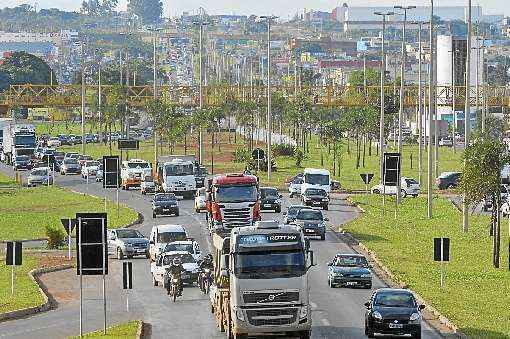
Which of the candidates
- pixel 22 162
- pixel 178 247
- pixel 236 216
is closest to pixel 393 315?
pixel 178 247

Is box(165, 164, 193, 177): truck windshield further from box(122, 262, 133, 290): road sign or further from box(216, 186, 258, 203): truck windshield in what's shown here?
box(122, 262, 133, 290): road sign

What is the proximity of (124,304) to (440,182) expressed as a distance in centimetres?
6821

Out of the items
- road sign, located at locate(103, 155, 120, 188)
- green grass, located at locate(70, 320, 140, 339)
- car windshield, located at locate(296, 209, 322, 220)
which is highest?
road sign, located at locate(103, 155, 120, 188)

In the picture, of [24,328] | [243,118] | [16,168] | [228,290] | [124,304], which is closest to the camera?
[228,290]

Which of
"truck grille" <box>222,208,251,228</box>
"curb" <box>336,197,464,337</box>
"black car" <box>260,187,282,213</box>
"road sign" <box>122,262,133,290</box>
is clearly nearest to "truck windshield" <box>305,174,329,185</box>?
"black car" <box>260,187,282,213</box>

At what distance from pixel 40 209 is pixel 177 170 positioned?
10000 millimetres

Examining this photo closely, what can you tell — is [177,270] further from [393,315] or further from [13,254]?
[393,315]

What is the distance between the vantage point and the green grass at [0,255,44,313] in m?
51.1

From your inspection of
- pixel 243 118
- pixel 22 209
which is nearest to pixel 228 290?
pixel 22 209

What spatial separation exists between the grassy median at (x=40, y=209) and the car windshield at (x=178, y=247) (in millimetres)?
21705

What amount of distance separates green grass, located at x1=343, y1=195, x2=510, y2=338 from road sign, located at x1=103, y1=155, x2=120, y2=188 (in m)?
13.0

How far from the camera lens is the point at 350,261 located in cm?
5578

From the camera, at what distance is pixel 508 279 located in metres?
58.8

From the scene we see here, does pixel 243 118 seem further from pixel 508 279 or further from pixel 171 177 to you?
pixel 508 279
